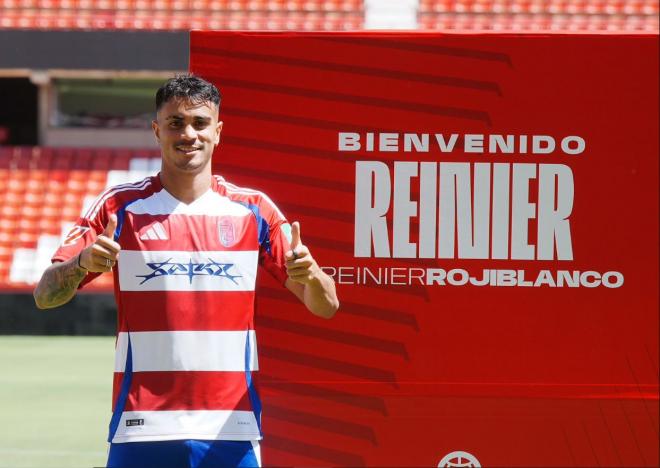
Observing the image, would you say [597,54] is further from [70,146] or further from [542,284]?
[70,146]

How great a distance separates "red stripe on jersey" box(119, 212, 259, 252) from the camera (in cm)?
273

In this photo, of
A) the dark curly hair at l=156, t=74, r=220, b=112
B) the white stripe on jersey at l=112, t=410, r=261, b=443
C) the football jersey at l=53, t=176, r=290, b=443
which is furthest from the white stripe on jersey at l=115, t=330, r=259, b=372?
the dark curly hair at l=156, t=74, r=220, b=112

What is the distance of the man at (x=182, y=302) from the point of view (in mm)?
2688

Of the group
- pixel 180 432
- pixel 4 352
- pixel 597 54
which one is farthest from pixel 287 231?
pixel 4 352

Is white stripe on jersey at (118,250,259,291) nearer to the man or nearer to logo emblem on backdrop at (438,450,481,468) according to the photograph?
the man

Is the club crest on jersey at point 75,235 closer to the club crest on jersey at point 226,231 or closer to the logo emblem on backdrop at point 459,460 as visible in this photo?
the club crest on jersey at point 226,231

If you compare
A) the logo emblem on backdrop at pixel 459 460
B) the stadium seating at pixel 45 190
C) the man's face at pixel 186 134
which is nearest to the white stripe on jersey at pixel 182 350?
the man's face at pixel 186 134

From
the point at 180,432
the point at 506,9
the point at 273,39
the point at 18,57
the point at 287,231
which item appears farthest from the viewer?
the point at 506,9

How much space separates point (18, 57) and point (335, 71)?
1124 centimetres

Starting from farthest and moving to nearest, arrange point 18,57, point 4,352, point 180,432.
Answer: point 18,57, point 4,352, point 180,432

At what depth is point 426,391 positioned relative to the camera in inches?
130

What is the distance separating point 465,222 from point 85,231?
4.03 ft

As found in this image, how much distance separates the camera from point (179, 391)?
2688 millimetres

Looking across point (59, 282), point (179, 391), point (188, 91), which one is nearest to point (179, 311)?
point (179, 391)
